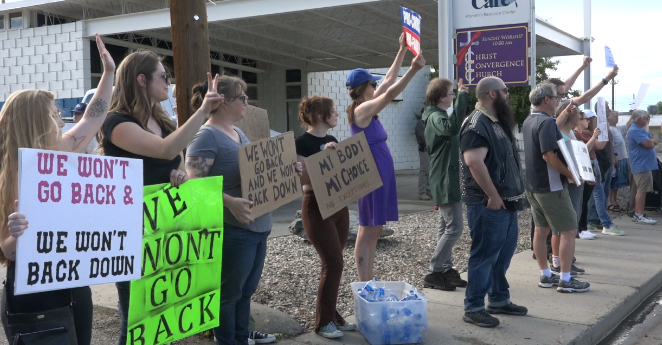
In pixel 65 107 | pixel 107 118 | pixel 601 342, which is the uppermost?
pixel 65 107

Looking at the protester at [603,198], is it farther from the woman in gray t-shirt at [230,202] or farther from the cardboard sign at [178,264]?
the cardboard sign at [178,264]

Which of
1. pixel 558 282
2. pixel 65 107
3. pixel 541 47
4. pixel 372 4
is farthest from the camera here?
pixel 541 47

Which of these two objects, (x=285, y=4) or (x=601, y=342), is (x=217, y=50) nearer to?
(x=285, y=4)

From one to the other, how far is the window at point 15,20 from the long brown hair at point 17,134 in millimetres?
17462

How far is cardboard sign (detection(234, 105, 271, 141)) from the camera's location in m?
4.89

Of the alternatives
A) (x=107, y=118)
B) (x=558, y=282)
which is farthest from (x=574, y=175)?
(x=107, y=118)

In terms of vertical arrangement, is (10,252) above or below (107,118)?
below

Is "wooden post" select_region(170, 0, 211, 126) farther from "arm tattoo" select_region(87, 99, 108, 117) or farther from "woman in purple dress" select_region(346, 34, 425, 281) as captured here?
"arm tattoo" select_region(87, 99, 108, 117)

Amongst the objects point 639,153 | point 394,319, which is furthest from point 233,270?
point 639,153

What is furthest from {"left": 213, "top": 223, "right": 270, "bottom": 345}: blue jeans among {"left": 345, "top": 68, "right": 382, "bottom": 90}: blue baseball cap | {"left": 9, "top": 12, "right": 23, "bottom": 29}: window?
{"left": 9, "top": 12, "right": 23, "bottom": 29}: window

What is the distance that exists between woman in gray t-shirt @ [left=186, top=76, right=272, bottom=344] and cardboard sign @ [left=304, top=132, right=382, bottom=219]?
2.37 ft

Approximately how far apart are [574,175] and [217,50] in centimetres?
1715

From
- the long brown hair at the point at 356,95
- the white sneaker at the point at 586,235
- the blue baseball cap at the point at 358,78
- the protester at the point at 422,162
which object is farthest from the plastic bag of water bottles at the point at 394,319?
the protester at the point at 422,162

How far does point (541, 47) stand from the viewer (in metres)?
20.0
